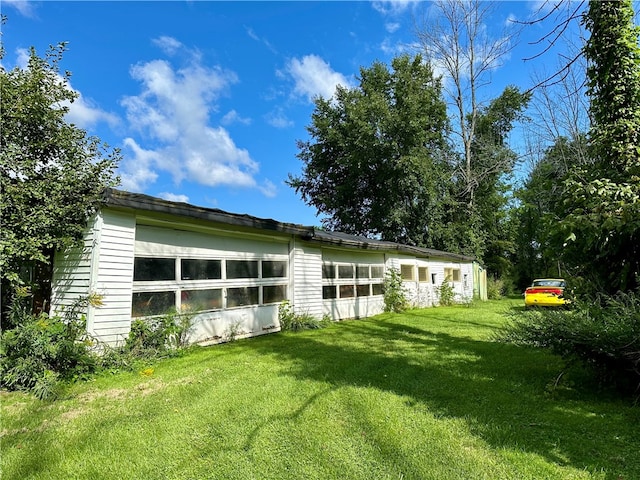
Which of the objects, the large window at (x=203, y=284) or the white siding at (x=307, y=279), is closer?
the large window at (x=203, y=284)

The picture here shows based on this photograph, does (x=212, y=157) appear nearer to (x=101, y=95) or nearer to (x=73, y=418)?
(x=101, y=95)

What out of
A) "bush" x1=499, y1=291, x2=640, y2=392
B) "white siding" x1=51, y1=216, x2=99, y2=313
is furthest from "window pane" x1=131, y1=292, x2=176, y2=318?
"bush" x1=499, y1=291, x2=640, y2=392

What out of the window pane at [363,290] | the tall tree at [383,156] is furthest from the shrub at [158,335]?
the tall tree at [383,156]

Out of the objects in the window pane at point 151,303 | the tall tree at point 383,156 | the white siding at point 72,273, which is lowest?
the window pane at point 151,303

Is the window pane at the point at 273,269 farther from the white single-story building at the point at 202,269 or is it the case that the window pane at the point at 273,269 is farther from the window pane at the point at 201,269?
the window pane at the point at 201,269

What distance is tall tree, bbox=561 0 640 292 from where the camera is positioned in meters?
4.25

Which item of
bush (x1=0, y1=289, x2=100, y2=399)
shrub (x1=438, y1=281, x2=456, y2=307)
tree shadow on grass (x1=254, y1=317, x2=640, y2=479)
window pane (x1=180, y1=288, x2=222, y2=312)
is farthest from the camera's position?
shrub (x1=438, y1=281, x2=456, y2=307)

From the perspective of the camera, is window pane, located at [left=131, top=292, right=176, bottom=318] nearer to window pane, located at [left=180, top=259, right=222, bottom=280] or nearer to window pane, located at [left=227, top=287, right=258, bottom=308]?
window pane, located at [left=180, top=259, right=222, bottom=280]

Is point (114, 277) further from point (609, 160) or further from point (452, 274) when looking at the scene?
point (452, 274)

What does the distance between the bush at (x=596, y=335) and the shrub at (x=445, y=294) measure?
13.0m

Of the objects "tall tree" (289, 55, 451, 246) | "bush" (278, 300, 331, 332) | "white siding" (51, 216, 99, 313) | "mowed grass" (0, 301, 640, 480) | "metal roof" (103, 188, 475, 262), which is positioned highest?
"tall tree" (289, 55, 451, 246)

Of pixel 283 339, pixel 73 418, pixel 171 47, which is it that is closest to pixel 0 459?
pixel 73 418

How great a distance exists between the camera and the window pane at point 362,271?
12672 mm

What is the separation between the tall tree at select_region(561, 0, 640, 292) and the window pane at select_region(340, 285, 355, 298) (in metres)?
7.54
